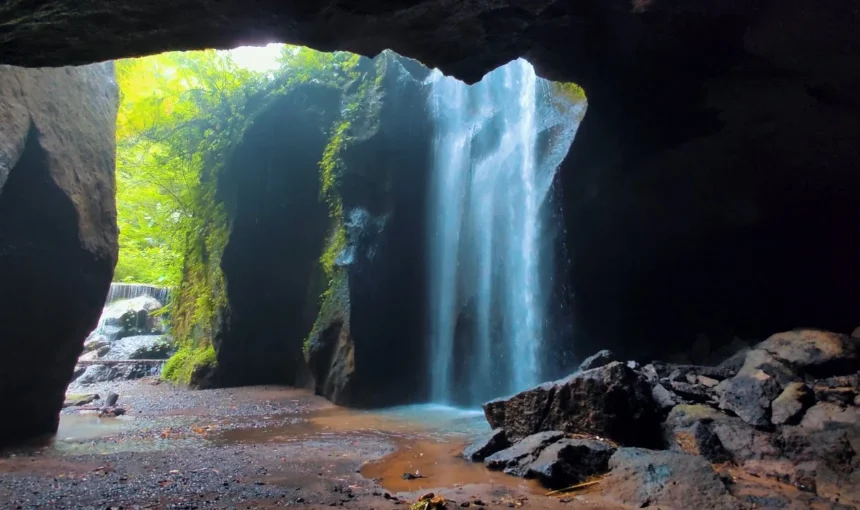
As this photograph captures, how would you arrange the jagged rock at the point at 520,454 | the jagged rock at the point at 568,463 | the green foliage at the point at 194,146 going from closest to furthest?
the jagged rock at the point at 568,463 < the jagged rock at the point at 520,454 < the green foliage at the point at 194,146

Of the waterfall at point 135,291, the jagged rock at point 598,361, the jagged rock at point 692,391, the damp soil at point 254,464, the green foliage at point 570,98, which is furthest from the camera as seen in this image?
the waterfall at point 135,291

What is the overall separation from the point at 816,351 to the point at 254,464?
21.9 feet

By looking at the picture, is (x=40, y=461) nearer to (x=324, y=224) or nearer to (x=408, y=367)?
(x=408, y=367)

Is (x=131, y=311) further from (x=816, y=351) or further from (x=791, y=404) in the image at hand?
(x=816, y=351)

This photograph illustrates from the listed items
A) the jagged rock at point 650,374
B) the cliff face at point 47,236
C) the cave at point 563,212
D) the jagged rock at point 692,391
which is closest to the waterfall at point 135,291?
the cave at point 563,212

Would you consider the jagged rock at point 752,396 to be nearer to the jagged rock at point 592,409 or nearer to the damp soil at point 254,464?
the jagged rock at point 592,409

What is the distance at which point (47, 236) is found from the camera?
550cm

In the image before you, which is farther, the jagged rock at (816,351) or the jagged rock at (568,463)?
the jagged rock at (816,351)

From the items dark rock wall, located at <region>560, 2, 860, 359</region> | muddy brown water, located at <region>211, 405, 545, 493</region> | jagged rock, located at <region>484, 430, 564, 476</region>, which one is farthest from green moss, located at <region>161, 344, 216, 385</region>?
jagged rock, located at <region>484, 430, 564, 476</region>

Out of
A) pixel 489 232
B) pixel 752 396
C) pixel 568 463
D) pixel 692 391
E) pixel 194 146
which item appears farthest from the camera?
pixel 194 146

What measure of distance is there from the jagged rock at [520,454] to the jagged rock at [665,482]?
2.17 feet

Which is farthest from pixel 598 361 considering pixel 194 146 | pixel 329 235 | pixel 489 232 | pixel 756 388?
pixel 194 146

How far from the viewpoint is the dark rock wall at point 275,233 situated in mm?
12492

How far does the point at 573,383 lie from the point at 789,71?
438 centimetres
